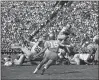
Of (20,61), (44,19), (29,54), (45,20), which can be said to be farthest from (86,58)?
(44,19)

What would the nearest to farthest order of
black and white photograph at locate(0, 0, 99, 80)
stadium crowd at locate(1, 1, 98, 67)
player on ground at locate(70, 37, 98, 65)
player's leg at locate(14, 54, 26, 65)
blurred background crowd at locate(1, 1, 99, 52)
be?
player's leg at locate(14, 54, 26, 65), player on ground at locate(70, 37, 98, 65), black and white photograph at locate(0, 0, 99, 80), stadium crowd at locate(1, 1, 98, 67), blurred background crowd at locate(1, 1, 99, 52)

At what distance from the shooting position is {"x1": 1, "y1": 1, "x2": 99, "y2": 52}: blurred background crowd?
1798 centimetres

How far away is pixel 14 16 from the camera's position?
1878 centimetres

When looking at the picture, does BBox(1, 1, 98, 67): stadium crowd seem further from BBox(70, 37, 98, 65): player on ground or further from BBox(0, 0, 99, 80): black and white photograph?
BBox(70, 37, 98, 65): player on ground

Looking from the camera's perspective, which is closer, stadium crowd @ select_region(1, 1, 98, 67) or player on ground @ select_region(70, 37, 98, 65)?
player on ground @ select_region(70, 37, 98, 65)

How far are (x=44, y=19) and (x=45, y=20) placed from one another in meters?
0.16

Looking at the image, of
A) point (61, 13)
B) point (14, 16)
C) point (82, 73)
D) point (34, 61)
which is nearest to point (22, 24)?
point (14, 16)

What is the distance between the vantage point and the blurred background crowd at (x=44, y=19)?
17984mm

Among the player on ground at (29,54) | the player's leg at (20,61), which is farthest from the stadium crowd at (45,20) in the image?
the player's leg at (20,61)

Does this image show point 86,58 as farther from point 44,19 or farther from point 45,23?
point 44,19

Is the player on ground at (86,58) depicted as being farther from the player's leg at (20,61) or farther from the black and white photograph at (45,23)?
the player's leg at (20,61)

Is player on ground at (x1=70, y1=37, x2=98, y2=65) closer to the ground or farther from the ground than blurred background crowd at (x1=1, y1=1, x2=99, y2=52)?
closer to the ground

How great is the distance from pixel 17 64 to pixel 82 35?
4709 millimetres

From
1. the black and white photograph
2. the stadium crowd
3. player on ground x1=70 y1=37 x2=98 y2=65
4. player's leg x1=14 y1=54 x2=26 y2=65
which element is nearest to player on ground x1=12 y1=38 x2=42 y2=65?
player's leg x1=14 y1=54 x2=26 y2=65
